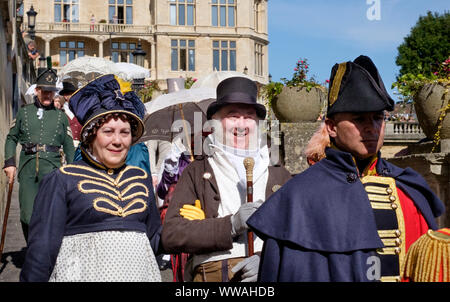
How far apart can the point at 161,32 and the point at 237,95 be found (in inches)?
2369

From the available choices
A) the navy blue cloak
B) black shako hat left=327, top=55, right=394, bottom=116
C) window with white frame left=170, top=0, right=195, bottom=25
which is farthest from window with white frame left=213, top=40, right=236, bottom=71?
the navy blue cloak

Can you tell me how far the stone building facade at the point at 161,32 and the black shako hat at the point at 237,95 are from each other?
58.7m

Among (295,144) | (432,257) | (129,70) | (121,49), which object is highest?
(121,49)

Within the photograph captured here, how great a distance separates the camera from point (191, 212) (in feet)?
15.1

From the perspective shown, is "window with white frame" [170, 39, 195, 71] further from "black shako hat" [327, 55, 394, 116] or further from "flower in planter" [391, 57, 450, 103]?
"black shako hat" [327, 55, 394, 116]

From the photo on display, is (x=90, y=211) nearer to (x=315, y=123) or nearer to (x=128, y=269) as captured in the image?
(x=128, y=269)

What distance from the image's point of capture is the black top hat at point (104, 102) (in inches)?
178

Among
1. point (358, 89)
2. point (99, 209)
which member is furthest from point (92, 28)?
point (358, 89)

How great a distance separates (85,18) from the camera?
215ft

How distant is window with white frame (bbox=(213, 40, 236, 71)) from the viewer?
6450cm

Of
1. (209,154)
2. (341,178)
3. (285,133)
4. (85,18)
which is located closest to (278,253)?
(341,178)

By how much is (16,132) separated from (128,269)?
4998 millimetres

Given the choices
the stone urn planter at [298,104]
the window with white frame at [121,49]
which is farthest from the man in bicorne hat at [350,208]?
the window with white frame at [121,49]

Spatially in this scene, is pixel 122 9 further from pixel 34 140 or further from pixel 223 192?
pixel 223 192
